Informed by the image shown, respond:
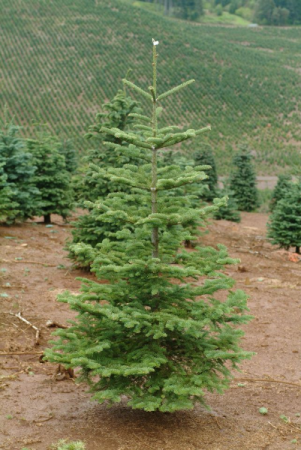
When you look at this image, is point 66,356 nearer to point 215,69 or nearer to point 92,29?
point 215,69

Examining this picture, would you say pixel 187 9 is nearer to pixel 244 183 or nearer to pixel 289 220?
pixel 244 183

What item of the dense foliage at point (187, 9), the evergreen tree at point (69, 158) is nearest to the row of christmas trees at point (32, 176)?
the evergreen tree at point (69, 158)

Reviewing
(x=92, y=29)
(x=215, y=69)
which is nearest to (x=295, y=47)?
(x=215, y=69)

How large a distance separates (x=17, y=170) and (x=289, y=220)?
27.1 feet

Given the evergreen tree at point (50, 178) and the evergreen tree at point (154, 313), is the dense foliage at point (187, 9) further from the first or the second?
the evergreen tree at point (154, 313)

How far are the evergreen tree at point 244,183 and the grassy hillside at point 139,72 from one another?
1897cm

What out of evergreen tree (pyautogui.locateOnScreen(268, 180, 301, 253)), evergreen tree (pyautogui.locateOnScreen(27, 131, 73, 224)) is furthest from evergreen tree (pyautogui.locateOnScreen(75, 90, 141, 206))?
evergreen tree (pyautogui.locateOnScreen(268, 180, 301, 253))

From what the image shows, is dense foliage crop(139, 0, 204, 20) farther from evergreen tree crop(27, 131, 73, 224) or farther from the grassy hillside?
evergreen tree crop(27, 131, 73, 224)

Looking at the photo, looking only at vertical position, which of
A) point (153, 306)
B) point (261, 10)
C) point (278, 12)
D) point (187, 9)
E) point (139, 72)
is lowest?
point (153, 306)

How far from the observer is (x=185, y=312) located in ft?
18.2

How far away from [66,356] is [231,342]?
164 cm

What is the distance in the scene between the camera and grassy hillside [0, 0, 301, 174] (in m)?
60.3

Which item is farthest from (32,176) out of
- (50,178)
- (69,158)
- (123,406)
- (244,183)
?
(244,183)

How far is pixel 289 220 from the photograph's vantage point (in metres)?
17.3
